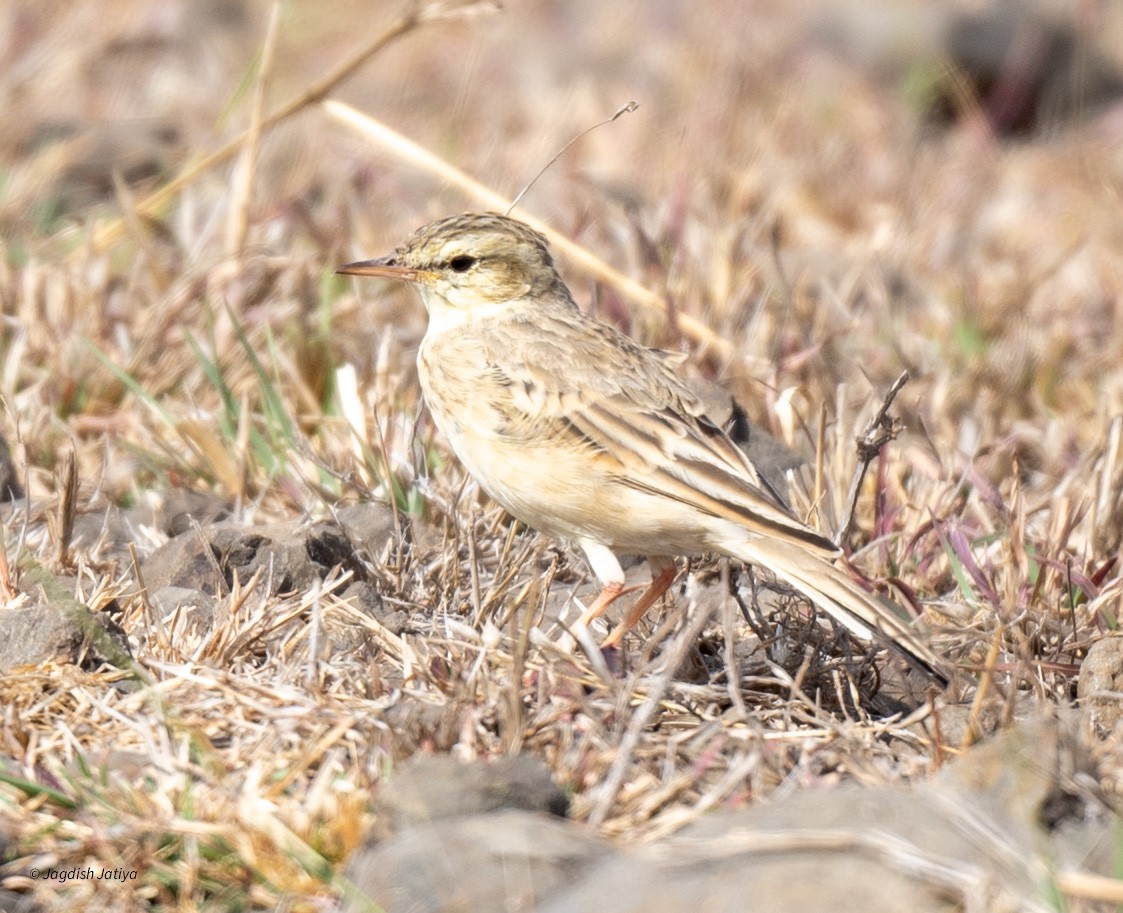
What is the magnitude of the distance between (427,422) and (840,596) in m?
1.85

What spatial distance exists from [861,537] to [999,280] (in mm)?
2947

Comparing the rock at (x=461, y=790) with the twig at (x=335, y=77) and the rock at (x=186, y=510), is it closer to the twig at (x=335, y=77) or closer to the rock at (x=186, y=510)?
the rock at (x=186, y=510)

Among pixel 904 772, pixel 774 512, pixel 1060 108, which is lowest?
pixel 1060 108

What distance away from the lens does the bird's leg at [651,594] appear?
3.87 metres

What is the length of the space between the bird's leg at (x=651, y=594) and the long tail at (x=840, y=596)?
32 cm

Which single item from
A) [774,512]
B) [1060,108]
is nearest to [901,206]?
[1060,108]

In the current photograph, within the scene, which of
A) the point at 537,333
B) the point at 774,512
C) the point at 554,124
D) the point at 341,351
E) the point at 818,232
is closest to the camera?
the point at 774,512

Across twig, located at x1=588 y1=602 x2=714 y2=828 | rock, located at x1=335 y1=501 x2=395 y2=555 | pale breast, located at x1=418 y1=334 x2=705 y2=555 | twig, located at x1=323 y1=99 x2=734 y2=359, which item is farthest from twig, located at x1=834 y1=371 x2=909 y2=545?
twig, located at x1=323 y1=99 x2=734 y2=359

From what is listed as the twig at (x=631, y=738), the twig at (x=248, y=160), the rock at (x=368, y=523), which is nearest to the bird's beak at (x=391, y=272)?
the rock at (x=368, y=523)

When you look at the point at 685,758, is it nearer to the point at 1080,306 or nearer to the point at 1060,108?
the point at 1080,306

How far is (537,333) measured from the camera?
4.40 meters

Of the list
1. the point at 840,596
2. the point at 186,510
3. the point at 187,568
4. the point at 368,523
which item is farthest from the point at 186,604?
the point at 840,596

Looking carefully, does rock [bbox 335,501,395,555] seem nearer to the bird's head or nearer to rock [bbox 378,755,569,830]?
the bird's head

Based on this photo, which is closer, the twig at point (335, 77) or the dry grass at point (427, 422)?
the dry grass at point (427, 422)
